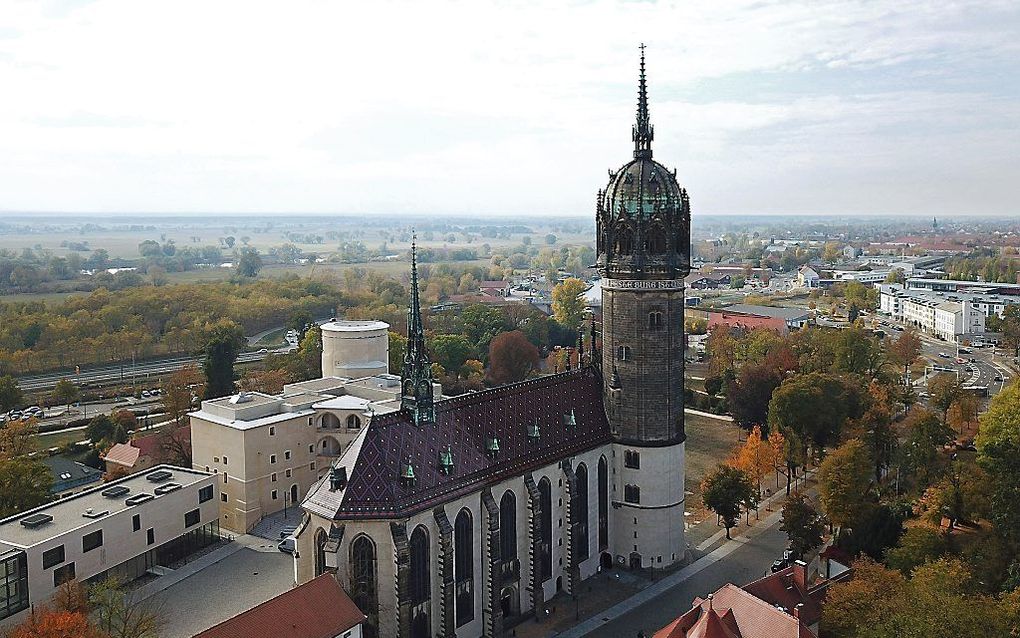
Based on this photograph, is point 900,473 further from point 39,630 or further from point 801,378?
point 39,630

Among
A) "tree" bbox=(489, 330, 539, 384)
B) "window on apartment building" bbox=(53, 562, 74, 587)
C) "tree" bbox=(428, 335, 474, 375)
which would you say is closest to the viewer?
"window on apartment building" bbox=(53, 562, 74, 587)

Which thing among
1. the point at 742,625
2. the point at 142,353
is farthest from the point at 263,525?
the point at 142,353

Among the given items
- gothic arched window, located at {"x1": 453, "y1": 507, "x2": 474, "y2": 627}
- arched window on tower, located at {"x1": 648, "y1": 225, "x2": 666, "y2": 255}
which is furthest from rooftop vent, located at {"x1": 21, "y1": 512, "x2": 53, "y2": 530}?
arched window on tower, located at {"x1": 648, "y1": 225, "x2": 666, "y2": 255}

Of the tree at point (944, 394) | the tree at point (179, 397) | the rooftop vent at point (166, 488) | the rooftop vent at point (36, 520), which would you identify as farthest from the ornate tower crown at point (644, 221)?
the tree at point (179, 397)

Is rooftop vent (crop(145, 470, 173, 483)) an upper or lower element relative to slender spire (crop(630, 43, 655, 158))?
lower

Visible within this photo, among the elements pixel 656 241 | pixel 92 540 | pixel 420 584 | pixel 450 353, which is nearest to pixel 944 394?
pixel 656 241

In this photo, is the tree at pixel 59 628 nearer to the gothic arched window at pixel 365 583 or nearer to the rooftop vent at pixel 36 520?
the gothic arched window at pixel 365 583

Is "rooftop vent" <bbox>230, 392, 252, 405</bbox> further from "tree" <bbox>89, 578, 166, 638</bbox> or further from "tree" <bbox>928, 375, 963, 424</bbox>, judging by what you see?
"tree" <bbox>928, 375, 963, 424</bbox>
